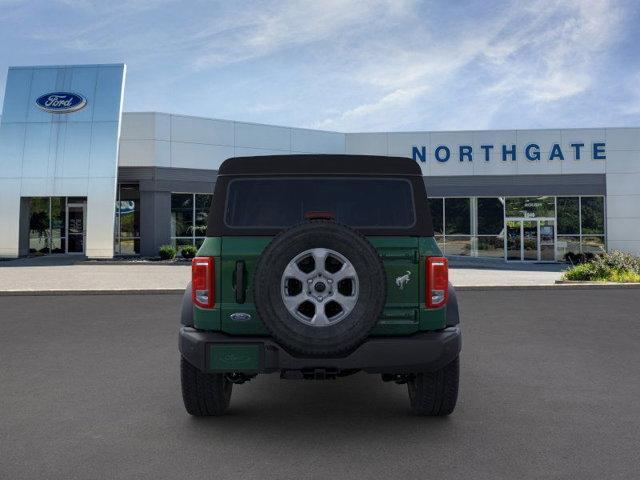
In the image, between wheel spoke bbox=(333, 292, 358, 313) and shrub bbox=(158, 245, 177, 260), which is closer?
wheel spoke bbox=(333, 292, 358, 313)

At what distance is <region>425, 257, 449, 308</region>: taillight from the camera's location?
4.23 meters

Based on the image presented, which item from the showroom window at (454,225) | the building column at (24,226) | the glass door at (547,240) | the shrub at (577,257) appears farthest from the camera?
the showroom window at (454,225)

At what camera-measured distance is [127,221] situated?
30719 mm

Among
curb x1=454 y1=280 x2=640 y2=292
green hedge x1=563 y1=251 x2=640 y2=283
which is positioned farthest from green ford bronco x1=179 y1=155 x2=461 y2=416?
green hedge x1=563 y1=251 x2=640 y2=283

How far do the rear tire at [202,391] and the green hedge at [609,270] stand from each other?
15.6 metres

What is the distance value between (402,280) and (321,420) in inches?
55.7

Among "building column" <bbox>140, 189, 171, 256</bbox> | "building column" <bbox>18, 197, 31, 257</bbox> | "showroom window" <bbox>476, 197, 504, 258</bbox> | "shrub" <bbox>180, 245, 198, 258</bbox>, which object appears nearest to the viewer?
"shrub" <bbox>180, 245, 198, 258</bbox>

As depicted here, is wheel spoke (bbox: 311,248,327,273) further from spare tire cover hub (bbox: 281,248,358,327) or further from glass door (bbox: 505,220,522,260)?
glass door (bbox: 505,220,522,260)

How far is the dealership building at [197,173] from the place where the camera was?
28094 millimetres

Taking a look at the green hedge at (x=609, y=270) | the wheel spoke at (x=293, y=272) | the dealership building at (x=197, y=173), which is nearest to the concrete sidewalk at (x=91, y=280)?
the dealership building at (x=197, y=173)

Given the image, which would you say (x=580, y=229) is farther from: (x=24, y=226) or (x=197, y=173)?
(x=24, y=226)

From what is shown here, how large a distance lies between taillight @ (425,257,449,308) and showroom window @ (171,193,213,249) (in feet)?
87.1

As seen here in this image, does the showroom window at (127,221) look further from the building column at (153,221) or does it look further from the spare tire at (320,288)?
the spare tire at (320,288)

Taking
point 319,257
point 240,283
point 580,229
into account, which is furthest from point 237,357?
point 580,229
